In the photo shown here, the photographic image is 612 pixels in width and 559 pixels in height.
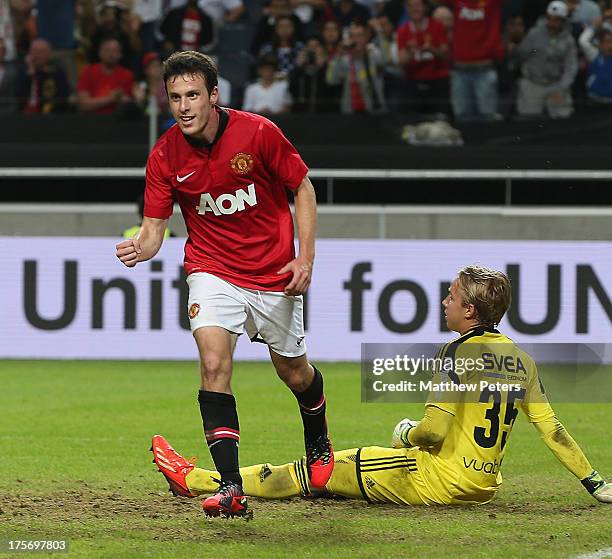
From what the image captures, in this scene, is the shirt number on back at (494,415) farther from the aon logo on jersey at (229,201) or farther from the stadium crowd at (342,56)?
the stadium crowd at (342,56)

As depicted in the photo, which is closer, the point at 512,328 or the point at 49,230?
the point at 512,328

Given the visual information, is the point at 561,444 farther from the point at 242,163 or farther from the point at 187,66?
the point at 187,66

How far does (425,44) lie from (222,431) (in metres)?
10.5

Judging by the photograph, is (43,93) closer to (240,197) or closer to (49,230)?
(49,230)

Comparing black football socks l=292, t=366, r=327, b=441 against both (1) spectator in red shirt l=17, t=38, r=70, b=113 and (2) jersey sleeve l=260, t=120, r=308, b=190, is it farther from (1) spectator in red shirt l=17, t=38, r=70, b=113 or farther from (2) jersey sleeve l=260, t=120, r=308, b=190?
(1) spectator in red shirt l=17, t=38, r=70, b=113

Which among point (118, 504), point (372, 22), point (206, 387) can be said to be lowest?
point (118, 504)

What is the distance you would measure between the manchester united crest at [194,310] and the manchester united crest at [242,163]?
0.65 m

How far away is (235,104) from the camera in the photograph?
52.7ft

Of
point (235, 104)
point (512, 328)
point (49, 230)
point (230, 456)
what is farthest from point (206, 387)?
point (235, 104)

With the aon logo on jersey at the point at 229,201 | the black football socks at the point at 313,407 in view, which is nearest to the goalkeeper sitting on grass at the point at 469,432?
the black football socks at the point at 313,407

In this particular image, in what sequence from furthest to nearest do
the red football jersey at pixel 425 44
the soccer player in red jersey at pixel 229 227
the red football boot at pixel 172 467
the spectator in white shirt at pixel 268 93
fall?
the spectator in white shirt at pixel 268 93, the red football jersey at pixel 425 44, the red football boot at pixel 172 467, the soccer player in red jersey at pixel 229 227

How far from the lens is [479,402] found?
5.89 m

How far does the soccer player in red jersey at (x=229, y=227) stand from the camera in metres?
6.08

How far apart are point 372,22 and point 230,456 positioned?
36.9 ft
